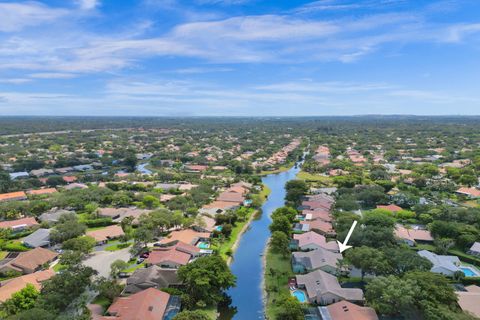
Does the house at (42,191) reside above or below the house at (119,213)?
above

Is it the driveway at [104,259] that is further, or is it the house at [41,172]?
the house at [41,172]

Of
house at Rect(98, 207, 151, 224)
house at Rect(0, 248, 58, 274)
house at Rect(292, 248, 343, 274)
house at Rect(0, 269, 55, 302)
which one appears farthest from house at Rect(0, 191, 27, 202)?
house at Rect(292, 248, 343, 274)

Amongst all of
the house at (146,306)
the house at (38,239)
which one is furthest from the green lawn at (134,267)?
the house at (38,239)

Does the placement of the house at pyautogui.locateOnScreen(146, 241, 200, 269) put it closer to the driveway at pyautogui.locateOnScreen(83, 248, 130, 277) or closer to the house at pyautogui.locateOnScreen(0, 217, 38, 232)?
the driveway at pyautogui.locateOnScreen(83, 248, 130, 277)

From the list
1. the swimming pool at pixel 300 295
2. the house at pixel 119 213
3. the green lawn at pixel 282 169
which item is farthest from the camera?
the green lawn at pixel 282 169

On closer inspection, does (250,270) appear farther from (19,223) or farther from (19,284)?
(19,223)

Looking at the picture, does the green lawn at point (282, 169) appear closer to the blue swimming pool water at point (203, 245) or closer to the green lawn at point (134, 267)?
the blue swimming pool water at point (203, 245)
